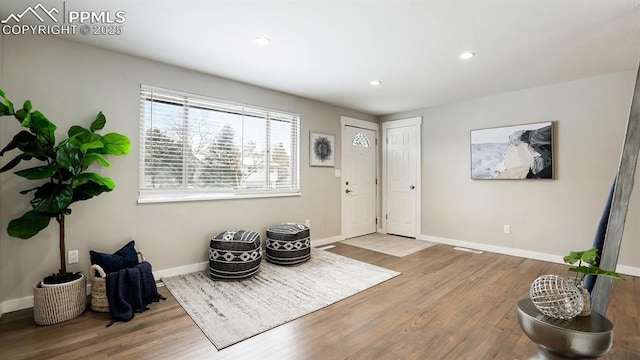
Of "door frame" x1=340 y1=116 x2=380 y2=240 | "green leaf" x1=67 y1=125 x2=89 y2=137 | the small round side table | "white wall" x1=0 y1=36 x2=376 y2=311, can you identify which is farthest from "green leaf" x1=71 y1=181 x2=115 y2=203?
"door frame" x1=340 y1=116 x2=380 y2=240

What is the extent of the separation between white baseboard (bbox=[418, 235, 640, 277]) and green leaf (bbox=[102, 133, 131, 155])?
4.59 m

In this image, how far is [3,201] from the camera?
7.53 ft

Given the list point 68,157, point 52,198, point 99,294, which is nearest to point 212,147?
point 68,157

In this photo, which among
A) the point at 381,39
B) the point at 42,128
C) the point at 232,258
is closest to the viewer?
the point at 42,128

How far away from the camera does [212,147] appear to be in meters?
3.47

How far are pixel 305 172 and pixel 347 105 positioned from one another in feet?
4.74

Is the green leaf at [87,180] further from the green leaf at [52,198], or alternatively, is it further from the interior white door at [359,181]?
the interior white door at [359,181]

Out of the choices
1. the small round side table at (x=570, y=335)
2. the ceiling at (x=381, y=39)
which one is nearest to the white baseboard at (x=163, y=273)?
the ceiling at (x=381, y=39)

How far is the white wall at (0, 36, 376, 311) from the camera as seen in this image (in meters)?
2.35

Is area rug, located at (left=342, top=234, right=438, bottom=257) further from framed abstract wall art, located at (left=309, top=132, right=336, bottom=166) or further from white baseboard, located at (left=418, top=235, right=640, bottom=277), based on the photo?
A: framed abstract wall art, located at (left=309, top=132, right=336, bottom=166)

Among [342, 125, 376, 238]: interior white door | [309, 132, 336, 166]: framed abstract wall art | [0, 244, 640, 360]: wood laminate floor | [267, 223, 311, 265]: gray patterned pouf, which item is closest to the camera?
[0, 244, 640, 360]: wood laminate floor

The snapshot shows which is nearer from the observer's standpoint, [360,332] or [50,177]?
[360,332]

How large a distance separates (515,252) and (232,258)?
3.90 metres

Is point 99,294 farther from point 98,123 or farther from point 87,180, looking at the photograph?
point 98,123
